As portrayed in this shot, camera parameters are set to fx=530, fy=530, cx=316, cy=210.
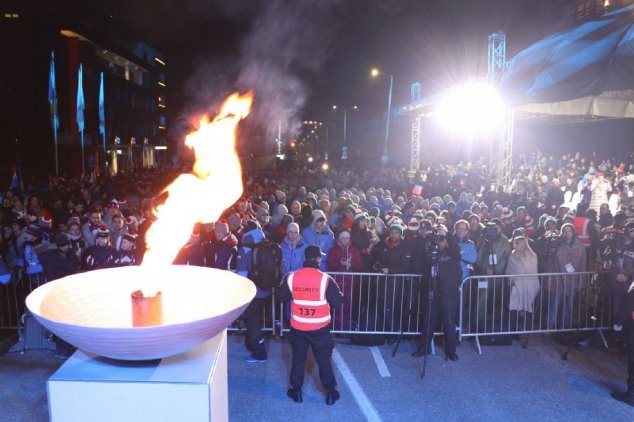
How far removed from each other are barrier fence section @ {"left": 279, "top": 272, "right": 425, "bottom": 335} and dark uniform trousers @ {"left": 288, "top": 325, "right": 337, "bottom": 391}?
1.89m

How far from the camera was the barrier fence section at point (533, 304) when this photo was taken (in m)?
7.89

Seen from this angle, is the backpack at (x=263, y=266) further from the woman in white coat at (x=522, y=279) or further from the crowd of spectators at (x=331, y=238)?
the woman in white coat at (x=522, y=279)

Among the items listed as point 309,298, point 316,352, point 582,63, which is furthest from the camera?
point 582,63

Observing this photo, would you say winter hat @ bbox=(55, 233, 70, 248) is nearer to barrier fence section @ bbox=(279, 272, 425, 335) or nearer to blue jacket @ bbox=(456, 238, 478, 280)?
barrier fence section @ bbox=(279, 272, 425, 335)

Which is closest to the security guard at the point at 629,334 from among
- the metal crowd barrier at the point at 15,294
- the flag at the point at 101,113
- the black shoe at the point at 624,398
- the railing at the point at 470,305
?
the black shoe at the point at 624,398

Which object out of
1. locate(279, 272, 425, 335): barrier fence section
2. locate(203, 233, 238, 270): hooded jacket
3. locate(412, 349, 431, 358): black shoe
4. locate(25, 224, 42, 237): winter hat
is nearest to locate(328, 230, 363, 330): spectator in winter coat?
locate(279, 272, 425, 335): barrier fence section

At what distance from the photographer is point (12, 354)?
719 centimetres

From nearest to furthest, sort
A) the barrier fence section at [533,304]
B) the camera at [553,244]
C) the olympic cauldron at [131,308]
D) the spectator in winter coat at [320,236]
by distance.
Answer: the olympic cauldron at [131,308], the barrier fence section at [533,304], the camera at [553,244], the spectator in winter coat at [320,236]

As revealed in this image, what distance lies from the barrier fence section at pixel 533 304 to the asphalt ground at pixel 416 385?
328 millimetres

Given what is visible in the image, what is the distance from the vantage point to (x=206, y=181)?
4039 mm

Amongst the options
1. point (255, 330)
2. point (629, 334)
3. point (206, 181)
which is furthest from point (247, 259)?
point (629, 334)

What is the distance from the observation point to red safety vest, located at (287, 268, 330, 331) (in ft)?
18.8

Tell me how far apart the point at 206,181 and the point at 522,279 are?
574 centimetres

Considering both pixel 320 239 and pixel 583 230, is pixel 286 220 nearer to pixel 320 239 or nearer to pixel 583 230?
pixel 320 239
